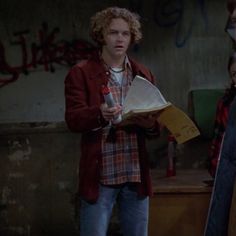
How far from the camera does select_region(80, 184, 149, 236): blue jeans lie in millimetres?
2725

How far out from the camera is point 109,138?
2.72 m

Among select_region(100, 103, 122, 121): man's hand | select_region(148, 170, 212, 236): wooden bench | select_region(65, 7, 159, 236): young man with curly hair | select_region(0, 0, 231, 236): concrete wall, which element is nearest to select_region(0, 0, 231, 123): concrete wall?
select_region(0, 0, 231, 236): concrete wall

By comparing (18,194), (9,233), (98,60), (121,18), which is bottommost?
(9,233)

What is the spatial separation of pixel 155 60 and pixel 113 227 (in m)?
1.39

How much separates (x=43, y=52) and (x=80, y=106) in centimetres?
204

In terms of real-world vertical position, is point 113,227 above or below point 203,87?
below

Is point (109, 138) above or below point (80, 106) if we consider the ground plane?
below

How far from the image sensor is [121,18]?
2.79 metres

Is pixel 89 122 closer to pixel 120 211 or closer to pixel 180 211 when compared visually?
pixel 120 211

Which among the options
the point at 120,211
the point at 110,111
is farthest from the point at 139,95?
the point at 120,211

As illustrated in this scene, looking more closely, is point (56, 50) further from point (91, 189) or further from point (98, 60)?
point (91, 189)

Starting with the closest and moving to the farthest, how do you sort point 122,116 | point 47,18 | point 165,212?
point 122,116
point 165,212
point 47,18

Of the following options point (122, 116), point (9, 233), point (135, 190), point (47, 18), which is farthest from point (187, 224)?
point (47, 18)

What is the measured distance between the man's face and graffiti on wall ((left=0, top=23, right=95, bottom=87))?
1.85 m
